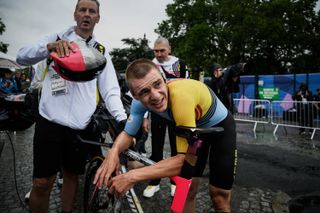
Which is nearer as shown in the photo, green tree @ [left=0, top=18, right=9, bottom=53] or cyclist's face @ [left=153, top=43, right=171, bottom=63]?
cyclist's face @ [left=153, top=43, right=171, bottom=63]

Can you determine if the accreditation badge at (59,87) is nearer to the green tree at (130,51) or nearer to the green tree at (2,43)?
the green tree at (2,43)

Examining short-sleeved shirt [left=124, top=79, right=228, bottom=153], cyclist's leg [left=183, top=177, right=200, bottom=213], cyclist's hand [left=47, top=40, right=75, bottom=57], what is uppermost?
cyclist's hand [left=47, top=40, right=75, bottom=57]

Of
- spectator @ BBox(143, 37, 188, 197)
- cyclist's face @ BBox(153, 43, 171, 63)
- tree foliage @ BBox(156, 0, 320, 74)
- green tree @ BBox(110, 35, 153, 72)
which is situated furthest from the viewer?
green tree @ BBox(110, 35, 153, 72)

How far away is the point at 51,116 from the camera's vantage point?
7.48ft

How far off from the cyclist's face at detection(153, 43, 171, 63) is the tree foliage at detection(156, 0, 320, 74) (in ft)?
83.2

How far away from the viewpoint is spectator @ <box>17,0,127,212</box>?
224 cm

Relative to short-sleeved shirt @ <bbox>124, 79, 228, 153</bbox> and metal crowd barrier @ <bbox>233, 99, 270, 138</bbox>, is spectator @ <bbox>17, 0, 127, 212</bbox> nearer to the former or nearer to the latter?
short-sleeved shirt @ <bbox>124, 79, 228, 153</bbox>

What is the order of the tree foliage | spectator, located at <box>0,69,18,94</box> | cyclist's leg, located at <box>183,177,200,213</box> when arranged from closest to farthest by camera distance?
cyclist's leg, located at <box>183,177,200,213</box> < spectator, located at <box>0,69,18,94</box> < the tree foliage

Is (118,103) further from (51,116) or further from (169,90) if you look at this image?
(169,90)

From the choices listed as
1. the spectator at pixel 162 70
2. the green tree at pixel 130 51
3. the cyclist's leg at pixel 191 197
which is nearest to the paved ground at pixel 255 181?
the spectator at pixel 162 70

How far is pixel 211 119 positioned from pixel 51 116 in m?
1.45

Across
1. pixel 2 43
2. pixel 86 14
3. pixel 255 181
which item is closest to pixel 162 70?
pixel 86 14

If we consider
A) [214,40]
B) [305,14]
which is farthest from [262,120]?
[305,14]

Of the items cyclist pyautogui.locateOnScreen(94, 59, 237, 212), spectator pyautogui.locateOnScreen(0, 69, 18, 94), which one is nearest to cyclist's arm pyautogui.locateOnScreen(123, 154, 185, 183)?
→ cyclist pyautogui.locateOnScreen(94, 59, 237, 212)
